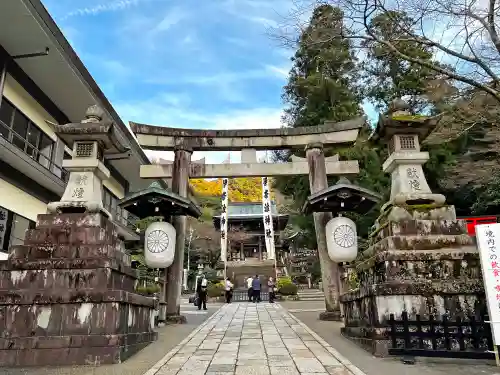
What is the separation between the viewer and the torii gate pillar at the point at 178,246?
11.3 m

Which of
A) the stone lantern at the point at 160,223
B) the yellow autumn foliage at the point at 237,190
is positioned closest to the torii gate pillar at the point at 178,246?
the stone lantern at the point at 160,223

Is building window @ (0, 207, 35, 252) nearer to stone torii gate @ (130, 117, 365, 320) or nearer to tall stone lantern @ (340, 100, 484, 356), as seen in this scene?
stone torii gate @ (130, 117, 365, 320)

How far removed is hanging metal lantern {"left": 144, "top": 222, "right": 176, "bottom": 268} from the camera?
405 inches

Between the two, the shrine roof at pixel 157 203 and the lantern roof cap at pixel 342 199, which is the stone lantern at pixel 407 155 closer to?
the lantern roof cap at pixel 342 199

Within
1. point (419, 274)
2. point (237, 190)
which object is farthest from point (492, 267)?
point (237, 190)

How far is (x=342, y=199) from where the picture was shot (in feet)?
34.7

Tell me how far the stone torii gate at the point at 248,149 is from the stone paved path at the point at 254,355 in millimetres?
4233

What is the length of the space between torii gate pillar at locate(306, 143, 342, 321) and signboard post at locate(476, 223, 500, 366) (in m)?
6.38

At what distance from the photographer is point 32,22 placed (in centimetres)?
1059

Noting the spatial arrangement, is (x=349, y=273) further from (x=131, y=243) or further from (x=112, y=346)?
(x=131, y=243)

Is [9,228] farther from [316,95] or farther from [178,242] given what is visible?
[316,95]

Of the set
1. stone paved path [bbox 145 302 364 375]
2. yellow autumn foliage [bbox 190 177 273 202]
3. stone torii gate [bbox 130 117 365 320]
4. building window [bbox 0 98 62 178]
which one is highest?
yellow autumn foliage [bbox 190 177 273 202]

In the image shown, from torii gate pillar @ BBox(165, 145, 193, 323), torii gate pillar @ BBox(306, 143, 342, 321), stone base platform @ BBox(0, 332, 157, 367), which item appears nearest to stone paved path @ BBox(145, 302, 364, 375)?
stone base platform @ BBox(0, 332, 157, 367)

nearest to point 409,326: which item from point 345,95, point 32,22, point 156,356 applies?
point 156,356
